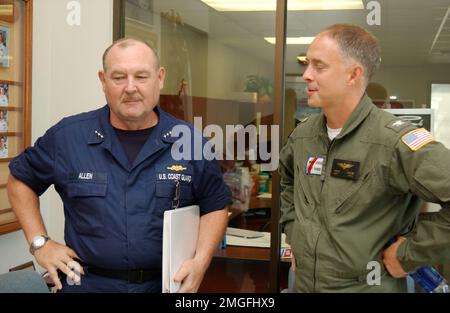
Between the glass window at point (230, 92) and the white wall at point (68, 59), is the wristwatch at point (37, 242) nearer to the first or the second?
the glass window at point (230, 92)

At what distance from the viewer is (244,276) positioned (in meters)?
3.14

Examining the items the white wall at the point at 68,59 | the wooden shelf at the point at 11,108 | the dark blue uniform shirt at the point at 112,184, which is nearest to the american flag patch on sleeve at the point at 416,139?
the dark blue uniform shirt at the point at 112,184

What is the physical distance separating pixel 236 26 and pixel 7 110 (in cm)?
151

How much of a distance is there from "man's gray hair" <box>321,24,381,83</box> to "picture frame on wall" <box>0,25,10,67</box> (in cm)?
197

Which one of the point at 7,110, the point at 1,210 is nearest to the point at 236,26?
the point at 7,110

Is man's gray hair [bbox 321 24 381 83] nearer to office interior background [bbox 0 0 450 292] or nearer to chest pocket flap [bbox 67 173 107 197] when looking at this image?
chest pocket flap [bbox 67 173 107 197]

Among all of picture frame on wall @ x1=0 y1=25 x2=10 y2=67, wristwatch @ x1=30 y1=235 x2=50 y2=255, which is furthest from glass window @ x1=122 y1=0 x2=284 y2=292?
wristwatch @ x1=30 y1=235 x2=50 y2=255

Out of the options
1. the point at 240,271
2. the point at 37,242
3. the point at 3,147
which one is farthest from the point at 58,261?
the point at 240,271

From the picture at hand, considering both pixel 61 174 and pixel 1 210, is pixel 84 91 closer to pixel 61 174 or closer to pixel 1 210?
pixel 1 210

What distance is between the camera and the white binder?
1.60 meters

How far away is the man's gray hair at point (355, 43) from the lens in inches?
67.6

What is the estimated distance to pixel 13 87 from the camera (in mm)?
2969
